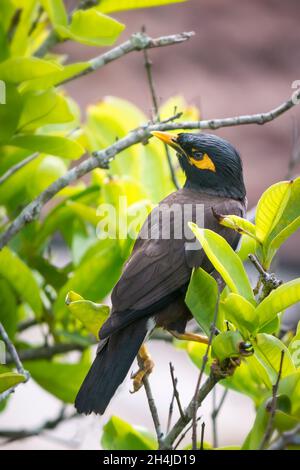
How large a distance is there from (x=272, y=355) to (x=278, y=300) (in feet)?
0.46

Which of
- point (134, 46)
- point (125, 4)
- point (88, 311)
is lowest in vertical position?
point (88, 311)

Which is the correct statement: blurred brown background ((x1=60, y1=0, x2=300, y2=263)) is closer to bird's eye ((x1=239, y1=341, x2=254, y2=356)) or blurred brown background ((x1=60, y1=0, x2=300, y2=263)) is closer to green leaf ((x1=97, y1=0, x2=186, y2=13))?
green leaf ((x1=97, y1=0, x2=186, y2=13))

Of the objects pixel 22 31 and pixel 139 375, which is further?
pixel 22 31

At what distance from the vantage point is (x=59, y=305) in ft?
10.6

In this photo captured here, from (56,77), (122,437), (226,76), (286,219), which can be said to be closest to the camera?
(286,219)

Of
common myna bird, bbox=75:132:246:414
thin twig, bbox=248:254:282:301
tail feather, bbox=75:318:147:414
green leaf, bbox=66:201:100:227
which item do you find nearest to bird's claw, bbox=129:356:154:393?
common myna bird, bbox=75:132:246:414

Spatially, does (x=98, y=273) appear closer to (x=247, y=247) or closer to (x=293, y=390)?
(x=247, y=247)

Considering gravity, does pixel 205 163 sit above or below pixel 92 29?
below

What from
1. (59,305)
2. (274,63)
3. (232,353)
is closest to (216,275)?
(59,305)

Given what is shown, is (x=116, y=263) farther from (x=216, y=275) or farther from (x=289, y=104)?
(x=289, y=104)

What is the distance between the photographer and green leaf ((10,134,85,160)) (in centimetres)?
297

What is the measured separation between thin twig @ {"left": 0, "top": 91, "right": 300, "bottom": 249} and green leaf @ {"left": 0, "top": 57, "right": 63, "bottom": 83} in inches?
11.6

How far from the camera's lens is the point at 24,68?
285 cm

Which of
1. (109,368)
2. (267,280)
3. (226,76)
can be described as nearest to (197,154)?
(109,368)
